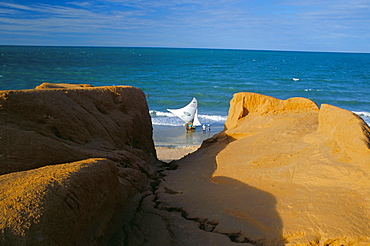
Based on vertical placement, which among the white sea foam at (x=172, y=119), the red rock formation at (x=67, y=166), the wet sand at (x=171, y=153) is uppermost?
the red rock formation at (x=67, y=166)

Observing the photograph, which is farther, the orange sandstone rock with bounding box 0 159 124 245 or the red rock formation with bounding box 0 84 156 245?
the red rock formation with bounding box 0 84 156 245

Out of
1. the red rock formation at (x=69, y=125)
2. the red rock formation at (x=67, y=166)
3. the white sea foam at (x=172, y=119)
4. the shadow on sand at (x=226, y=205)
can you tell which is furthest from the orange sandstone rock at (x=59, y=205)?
the white sea foam at (x=172, y=119)

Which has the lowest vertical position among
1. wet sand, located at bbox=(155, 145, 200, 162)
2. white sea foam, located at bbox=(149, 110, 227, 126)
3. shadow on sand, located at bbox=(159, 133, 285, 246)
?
white sea foam, located at bbox=(149, 110, 227, 126)

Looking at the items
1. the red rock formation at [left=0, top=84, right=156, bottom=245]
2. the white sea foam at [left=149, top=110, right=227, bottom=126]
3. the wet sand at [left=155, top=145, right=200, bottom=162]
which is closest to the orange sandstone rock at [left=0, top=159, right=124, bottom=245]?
the red rock formation at [left=0, top=84, right=156, bottom=245]

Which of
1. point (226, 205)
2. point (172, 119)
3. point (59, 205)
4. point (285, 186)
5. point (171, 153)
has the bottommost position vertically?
point (172, 119)

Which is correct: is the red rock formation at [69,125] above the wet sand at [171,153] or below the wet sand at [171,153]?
above

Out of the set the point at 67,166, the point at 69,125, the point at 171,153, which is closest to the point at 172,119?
the point at 171,153

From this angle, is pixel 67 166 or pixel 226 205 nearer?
pixel 67 166

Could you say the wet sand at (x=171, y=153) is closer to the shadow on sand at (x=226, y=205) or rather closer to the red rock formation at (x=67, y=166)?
the red rock formation at (x=67, y=166)

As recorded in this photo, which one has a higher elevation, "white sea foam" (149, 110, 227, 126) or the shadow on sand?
the shadow on sand

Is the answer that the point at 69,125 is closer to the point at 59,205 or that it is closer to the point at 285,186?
the point at 59,205

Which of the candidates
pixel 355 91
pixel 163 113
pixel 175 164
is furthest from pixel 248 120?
pixel 355 91

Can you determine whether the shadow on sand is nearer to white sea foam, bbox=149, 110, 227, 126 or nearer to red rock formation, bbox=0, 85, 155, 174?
red rock formation, bbox=0, 85, 155, 174

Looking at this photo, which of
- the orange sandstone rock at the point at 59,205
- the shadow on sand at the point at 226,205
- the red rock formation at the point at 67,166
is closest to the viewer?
the orange sandstone rock at the point at 59,205
